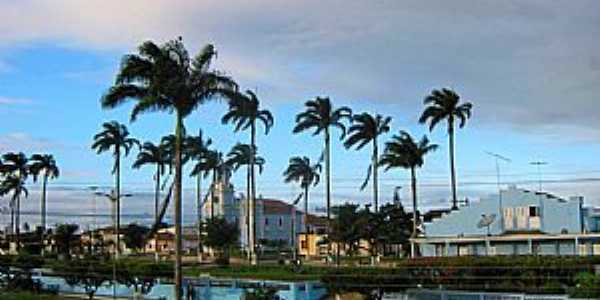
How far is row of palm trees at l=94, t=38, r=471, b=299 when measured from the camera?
103ft

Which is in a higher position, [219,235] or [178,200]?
[178,200]

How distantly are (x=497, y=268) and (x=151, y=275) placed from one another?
18.4 metres

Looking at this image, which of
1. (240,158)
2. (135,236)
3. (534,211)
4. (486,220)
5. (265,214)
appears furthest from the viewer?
(265,214)

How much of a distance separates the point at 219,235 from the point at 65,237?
16.3 m

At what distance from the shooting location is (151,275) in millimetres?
45719

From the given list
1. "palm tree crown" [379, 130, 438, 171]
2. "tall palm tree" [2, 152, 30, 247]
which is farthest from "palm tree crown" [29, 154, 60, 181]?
"palm tree crown" [379, 130, 438, 171]

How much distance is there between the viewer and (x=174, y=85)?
31359 mm

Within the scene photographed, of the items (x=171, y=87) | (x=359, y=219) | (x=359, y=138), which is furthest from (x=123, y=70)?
(x=359, y=219)

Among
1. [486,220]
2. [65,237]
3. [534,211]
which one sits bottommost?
[65,237]

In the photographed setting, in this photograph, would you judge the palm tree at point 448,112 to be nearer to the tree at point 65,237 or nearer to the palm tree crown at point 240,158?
the palm tree crown at point 240,158

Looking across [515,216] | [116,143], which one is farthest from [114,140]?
[515,216]

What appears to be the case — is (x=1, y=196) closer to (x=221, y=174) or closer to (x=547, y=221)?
(x=221, y=174)

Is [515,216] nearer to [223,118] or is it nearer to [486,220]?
[486,220]

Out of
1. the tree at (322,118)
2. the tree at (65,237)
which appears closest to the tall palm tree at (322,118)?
the tree at (322,118)
